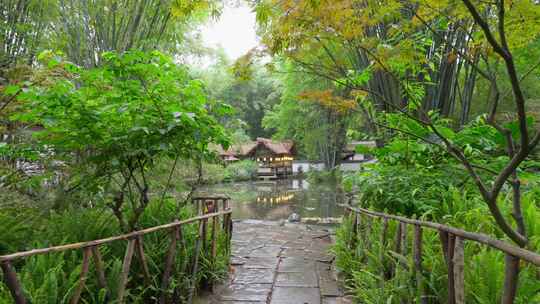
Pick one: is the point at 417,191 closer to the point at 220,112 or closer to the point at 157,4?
the point at 220,112

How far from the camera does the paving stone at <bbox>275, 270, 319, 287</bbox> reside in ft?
13.0

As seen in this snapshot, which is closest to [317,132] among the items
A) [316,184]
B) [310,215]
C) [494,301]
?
[316,184]

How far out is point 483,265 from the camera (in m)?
2.05

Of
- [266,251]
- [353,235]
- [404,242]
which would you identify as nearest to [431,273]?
[404,242]

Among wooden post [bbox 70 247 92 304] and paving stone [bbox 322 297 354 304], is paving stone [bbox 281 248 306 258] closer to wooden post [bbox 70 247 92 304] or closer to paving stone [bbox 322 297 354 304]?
paving stone [bbox 322 297 354 304]

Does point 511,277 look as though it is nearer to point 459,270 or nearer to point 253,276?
point 459,270

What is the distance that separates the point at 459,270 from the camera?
1.82 meters

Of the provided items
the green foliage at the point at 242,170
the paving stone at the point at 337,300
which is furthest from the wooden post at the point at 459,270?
the green foliage at the point at 242,170

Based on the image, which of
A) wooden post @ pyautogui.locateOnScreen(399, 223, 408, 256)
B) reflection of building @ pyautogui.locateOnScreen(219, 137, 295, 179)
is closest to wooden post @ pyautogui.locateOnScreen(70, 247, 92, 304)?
wooden post @ pyautogui.locateOnScreen(399, 223, 408, 256)

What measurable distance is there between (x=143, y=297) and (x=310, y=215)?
917 cm

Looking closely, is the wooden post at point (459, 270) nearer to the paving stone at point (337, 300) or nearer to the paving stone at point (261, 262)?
the paving stone at point (337, 300)

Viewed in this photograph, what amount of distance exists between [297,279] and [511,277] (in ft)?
9.95

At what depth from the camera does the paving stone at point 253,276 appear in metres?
4.10

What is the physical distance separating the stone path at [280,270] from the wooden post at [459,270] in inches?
71.7
